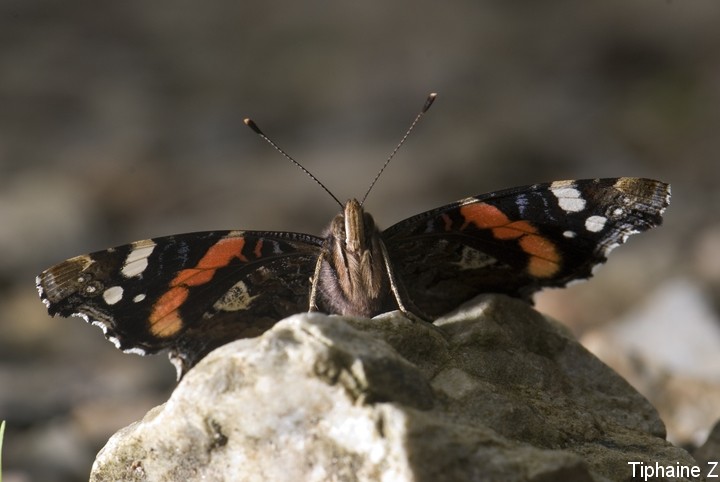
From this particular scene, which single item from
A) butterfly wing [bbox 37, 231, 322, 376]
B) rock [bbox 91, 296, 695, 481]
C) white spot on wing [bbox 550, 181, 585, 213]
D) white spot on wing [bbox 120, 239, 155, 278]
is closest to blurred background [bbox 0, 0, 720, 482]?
butterfly wing [bbox 37, 231, 322, 376]

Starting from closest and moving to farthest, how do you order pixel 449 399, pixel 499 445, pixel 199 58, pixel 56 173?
pixel 499 445 → pixel 449 399 → pixel 56 173 → pixel 199 58

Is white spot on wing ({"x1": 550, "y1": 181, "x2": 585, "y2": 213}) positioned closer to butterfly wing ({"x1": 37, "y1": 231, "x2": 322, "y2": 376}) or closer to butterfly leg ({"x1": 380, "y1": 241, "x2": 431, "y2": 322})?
butterfly leg ({"x1": 380, "y1": 241, "x2": 431, "y2": 322})

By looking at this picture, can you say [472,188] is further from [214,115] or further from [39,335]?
[39,335]

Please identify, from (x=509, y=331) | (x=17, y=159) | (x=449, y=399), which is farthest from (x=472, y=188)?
(x=449, y=399)

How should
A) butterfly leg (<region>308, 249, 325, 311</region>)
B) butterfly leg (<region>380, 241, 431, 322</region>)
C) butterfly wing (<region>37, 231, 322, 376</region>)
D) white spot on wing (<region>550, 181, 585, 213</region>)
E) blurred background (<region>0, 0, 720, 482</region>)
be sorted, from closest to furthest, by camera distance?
butterfly leg (<region>380, 241, 431, 322</region>) → butterfly leg (<region>308, 249, 325, 311</region>) → butterfly wing (<region>37, 231, 322, 376</region>) → white spot on wing (<region>550, 181, 585, 213</region>) → blurred background (<region>0, 0, 720, 482</region>)

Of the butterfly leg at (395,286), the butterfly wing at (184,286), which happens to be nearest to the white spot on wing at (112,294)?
the butterfly wing at (184,286)

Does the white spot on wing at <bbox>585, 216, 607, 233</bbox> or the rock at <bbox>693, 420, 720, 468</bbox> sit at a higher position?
the white spot on wing at <bbox>585, 216, 607, 233</bbox>

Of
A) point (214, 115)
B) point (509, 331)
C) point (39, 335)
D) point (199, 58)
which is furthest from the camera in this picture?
point (199, 58)

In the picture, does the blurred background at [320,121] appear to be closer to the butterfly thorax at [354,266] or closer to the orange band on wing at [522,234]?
the orange band on wing at [522,234]
